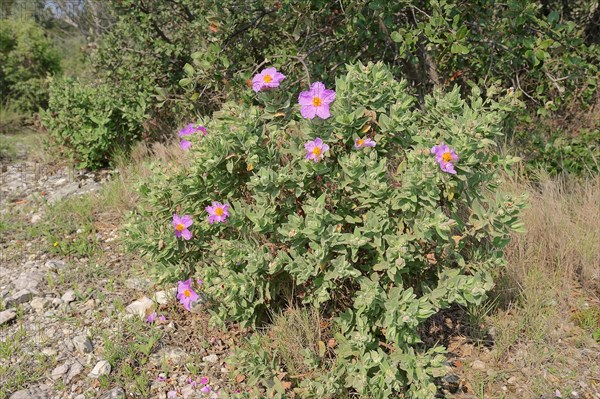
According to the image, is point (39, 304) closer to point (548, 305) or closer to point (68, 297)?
point (68, 297)

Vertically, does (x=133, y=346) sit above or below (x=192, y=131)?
below

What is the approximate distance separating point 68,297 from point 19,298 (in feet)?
0.82

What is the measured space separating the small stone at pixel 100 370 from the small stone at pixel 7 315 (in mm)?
693

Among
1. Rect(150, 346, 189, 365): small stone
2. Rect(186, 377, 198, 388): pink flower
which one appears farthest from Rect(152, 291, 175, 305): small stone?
Rect(186, 377, 198, 388): pink flower

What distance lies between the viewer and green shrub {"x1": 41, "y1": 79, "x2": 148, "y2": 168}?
4.64m

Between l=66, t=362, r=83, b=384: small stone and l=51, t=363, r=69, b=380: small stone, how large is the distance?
0.02 metres

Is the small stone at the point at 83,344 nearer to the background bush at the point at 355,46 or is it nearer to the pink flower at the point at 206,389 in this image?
the pink flower at the point at 206,389

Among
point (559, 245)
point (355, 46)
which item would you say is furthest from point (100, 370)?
point (355, 46)

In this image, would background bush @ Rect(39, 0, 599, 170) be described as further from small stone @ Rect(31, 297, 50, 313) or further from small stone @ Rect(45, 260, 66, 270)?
small stone @ Rect(31, 297, 50, 313)

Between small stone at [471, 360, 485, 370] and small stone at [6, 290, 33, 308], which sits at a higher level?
small stone at [6, 290, 33, 308]

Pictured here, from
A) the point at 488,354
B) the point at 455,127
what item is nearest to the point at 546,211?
the point at 488,354

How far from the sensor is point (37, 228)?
3.70 metres

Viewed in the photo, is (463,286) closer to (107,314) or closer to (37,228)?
(107,314)

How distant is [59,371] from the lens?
2.43m
